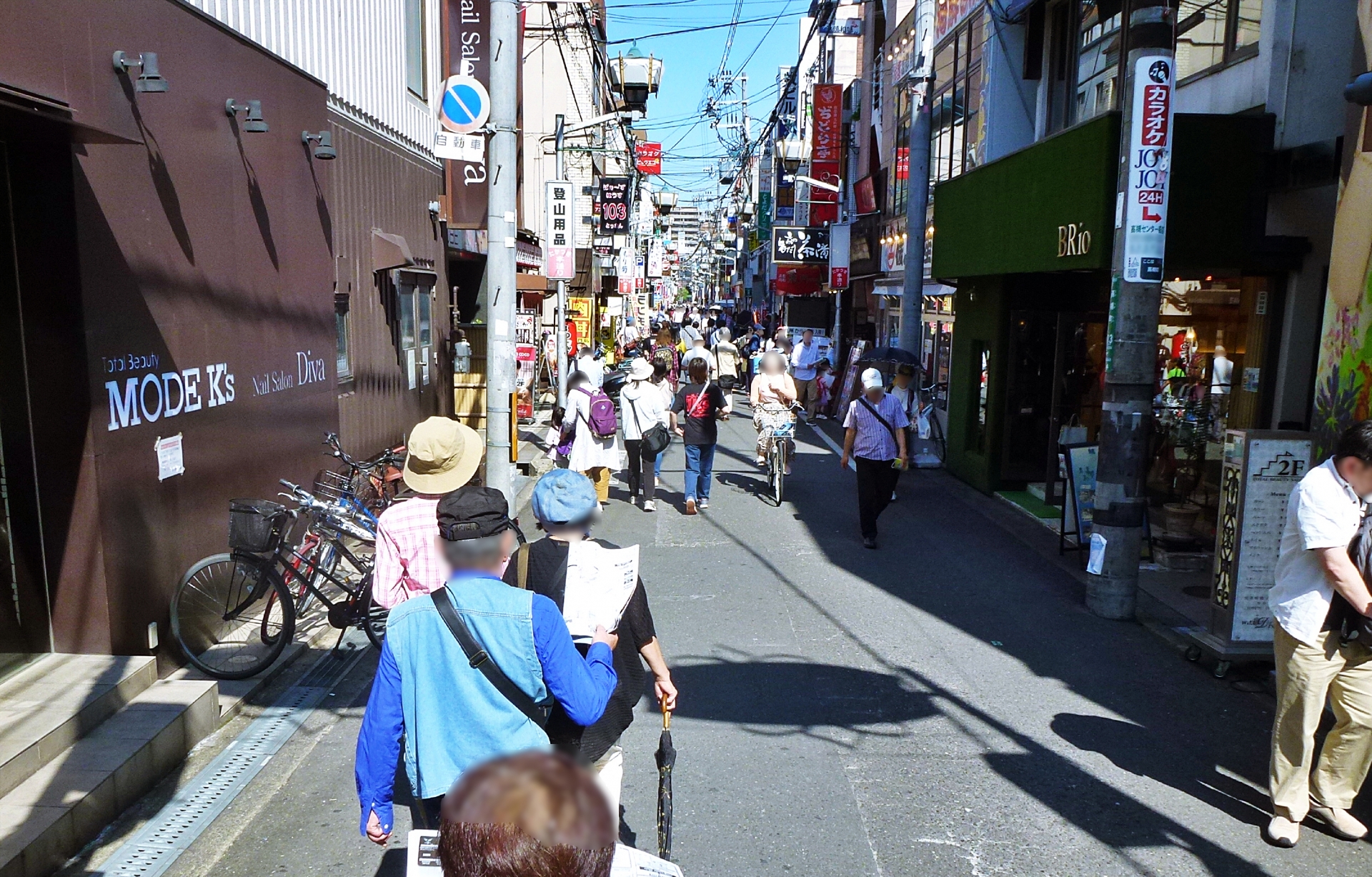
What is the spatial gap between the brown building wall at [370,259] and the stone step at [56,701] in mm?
5129

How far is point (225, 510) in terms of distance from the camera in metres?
7.12

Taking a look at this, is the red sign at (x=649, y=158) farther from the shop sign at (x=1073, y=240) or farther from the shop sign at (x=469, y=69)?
the shop sign at (x=1073, y=240)

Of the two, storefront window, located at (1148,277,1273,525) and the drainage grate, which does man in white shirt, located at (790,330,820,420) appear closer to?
storefront window, located at (1148,277,1273,525)

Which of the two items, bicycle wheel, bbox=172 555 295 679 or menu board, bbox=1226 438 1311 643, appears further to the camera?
menu board, bbox=1226 438 1311 643

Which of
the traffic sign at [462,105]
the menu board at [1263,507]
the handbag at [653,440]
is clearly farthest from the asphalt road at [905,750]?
the traffic sign at [462,105]

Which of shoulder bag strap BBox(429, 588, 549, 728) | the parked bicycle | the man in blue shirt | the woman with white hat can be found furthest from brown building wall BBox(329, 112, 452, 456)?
shoulder bag strap BBox(429, 588, 549, 728)

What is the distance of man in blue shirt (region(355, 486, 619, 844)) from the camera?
2.74 m

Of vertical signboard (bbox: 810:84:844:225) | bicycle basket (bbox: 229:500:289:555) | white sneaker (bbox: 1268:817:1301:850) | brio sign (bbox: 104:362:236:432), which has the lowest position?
white sneaker (bbox: 1268:817:1301:850)

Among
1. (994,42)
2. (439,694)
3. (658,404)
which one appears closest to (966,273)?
(994,42)

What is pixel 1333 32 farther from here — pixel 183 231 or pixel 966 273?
pixel 183 231

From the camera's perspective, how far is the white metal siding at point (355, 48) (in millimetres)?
8273

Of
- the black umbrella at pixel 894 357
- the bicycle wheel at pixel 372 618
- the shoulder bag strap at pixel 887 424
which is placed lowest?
the bicycle wheel at pixel 372 618

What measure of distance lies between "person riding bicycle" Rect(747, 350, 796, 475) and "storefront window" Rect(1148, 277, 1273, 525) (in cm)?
420

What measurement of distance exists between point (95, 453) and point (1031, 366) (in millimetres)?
10934
